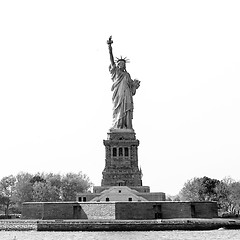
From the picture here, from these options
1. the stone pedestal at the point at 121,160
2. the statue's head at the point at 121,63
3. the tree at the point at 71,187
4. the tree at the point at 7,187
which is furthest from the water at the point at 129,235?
the tree at the point at 7,187

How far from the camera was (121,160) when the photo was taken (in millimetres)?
73312

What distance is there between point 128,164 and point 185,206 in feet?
60.7

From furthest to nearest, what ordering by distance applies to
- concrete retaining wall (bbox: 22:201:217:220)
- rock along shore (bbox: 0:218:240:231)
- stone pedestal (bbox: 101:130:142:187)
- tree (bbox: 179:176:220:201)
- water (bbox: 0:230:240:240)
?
tree (bbox: 179:176:220:201), stone pedestal (bbox: 101:130:142:187), concrete retaining wall (bbox: 22:201:217:220), rock along shore (bbox: 0:218:240:231), water (bbox: 0:230:240:240)

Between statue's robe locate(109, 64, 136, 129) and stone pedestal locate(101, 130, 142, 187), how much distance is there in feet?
7.17

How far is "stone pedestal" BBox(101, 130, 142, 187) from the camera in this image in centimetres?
7212

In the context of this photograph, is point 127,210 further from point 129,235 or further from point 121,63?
point 121,63

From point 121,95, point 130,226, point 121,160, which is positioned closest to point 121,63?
point 121,95

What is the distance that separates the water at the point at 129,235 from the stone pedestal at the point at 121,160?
26.4 metres

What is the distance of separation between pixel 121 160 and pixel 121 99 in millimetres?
10043

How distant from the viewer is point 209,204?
5722 centimetres

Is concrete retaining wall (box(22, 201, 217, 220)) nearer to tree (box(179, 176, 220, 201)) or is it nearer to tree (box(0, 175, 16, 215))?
Answer: tree (box(179, 176, 220, 201))

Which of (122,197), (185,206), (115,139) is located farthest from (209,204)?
(115,139)

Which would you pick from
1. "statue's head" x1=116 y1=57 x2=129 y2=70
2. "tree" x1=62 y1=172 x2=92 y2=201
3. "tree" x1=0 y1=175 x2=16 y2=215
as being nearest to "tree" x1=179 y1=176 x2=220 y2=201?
"tree" x1=62 y1=172 x2=92 y2=201

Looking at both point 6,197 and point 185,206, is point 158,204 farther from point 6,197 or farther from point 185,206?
point 6,197
